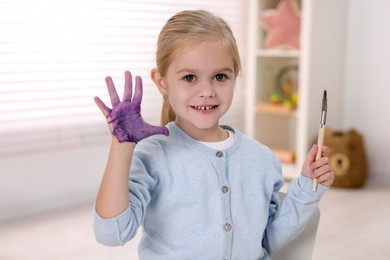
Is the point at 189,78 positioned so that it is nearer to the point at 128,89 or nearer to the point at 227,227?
the point at 128,89

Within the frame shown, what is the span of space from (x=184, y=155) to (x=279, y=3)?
260cm

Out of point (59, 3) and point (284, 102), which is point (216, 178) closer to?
point (59, 3)

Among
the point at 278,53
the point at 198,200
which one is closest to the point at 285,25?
the point at 278,53

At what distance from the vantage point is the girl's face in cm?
102

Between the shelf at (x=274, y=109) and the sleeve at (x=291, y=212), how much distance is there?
222cm

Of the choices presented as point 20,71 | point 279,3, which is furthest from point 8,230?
point 279,3

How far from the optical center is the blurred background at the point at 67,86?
2629 millimetres

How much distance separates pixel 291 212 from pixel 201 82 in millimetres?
312

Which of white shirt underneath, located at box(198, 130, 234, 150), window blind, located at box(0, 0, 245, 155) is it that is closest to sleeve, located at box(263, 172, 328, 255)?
white shirt underneath, located at box(198, 130, 234, 150)

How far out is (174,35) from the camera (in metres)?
1.04

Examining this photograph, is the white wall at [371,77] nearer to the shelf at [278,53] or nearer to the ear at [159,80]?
the shelf at [278,53]

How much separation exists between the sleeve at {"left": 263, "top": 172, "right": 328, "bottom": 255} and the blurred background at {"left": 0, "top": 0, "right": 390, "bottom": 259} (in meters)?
1.37

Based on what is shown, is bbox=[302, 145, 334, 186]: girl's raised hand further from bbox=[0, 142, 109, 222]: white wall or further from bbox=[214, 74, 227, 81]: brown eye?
bbox=[0, 142, 109, 222]: white wall

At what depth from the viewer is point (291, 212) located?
1.12 m
